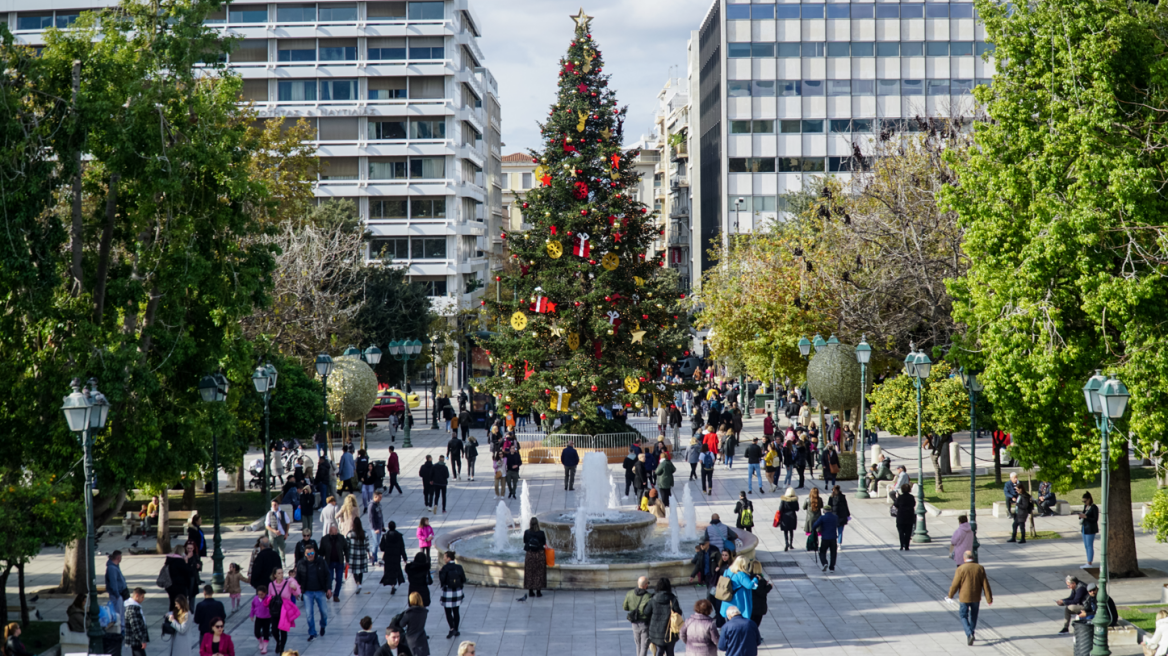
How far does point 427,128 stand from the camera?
69562 mm

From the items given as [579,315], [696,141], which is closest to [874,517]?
[579,315]

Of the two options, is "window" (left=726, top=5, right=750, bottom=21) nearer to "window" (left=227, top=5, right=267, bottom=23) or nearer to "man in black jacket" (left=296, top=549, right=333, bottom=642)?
"window" (left=227, top=5, right=267, bottom=23)

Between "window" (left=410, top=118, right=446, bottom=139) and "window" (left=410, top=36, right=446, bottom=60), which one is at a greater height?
"window" (left=410, top=36, right=446, bottom=60)

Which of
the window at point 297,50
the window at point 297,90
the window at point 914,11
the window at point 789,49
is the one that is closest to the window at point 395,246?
the window at point 297,90

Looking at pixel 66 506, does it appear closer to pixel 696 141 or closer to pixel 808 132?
pixel 808 132

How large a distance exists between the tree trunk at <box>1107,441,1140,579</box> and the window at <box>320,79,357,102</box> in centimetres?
5672

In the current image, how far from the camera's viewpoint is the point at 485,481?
32531 mm

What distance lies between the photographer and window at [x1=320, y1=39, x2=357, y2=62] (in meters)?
68.1

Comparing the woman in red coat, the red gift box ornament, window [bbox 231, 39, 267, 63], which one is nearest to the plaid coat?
the woman in red coat

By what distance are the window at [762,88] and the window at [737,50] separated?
6.26 feet

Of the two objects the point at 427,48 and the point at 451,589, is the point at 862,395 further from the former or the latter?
the point at 427,48

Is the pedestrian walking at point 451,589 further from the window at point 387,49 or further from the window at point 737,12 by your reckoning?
the window at point 737,12

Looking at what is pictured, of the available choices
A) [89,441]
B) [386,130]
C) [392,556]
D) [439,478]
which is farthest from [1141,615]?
[386,130]

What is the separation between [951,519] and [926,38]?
53294mm
